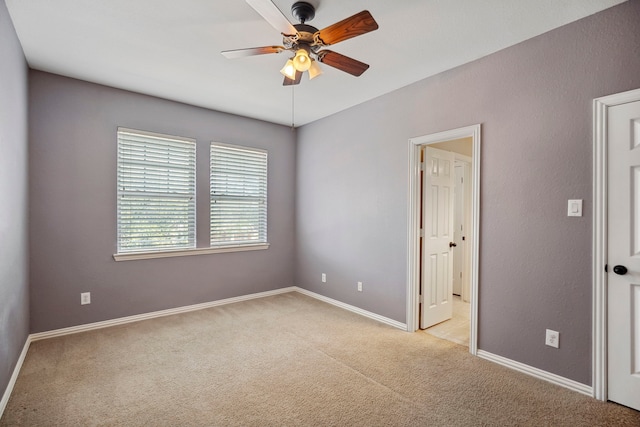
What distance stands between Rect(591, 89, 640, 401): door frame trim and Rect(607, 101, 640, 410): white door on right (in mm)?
26

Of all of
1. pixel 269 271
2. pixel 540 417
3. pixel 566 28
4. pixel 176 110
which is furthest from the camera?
pixel 269 271

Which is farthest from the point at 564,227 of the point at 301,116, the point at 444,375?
the point at 301,116

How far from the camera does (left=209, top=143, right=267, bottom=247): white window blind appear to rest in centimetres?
426

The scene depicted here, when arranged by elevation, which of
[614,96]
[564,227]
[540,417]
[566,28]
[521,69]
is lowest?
[540,417]

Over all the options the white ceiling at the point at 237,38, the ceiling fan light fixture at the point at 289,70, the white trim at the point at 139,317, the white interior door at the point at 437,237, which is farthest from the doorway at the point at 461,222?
the white trim at the point at 139,317

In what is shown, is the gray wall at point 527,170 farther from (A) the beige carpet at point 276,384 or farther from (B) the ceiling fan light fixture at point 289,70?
(B) the ceiling fan light fixture at point 289,70

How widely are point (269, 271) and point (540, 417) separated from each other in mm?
3570

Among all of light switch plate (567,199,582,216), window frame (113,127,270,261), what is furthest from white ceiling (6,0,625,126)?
light switch plate (567,199,582,216)

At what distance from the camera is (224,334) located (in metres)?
3.25

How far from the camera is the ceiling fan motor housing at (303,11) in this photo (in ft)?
6.62

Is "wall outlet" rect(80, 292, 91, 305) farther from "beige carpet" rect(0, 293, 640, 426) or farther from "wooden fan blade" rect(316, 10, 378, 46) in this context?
"wooden fan blade" rect(316, 10, 378, 46)

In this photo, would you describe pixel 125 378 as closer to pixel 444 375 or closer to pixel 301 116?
pixel 444 375

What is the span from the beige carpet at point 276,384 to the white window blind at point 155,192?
41.2 inches

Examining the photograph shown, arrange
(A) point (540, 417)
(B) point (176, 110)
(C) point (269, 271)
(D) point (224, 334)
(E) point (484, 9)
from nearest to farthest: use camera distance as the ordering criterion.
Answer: (A) point (540, 417) → (E) point (484, 9) → (D) point (224, 334) → (B) point (176, 110) → (C) point (269, 271)
